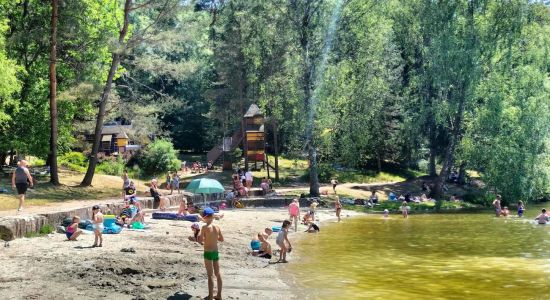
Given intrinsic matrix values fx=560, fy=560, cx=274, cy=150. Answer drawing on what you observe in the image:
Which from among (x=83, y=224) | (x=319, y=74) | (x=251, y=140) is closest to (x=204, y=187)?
(x=83, y=224)

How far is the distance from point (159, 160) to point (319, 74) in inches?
675

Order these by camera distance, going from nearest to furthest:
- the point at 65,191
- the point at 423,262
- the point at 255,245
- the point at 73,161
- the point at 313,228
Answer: the point at 423,262
the point at 255,245
the point at 313,228
the point at 65,191
the point at 73,161

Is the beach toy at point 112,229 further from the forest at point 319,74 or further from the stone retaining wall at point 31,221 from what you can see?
the forest at point 319,74

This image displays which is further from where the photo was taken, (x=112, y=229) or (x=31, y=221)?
(x=112, y=229)

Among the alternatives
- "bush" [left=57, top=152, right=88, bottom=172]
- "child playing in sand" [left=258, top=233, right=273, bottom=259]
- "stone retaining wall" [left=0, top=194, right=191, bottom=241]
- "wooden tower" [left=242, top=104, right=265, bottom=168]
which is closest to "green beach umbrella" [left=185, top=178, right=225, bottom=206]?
"stone retaining wall" [left=0, top=194, right=191, bottom=241]

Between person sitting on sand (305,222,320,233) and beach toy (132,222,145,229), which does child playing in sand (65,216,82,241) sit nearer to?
beach toy (132,222,145,229)

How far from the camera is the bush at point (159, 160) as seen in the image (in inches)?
1980

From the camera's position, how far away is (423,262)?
18828mm

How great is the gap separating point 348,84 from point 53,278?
126 ft

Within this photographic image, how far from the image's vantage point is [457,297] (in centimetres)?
1362

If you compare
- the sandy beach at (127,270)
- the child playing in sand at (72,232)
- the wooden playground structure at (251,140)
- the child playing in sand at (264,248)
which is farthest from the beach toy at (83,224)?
the wooden playground structure at (251,140)

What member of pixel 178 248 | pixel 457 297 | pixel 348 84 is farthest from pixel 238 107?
pixel 457 297

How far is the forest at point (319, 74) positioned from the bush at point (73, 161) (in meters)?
1.17

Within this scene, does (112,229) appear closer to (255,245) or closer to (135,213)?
(135,213)
